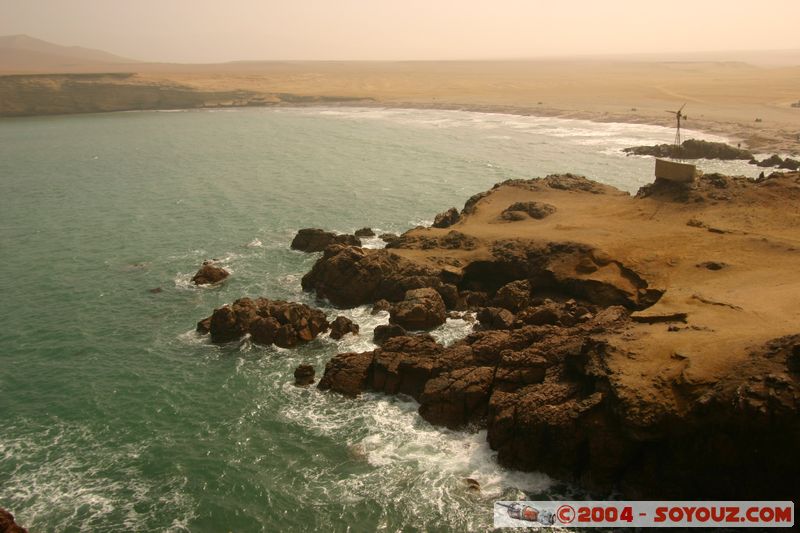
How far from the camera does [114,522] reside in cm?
1633

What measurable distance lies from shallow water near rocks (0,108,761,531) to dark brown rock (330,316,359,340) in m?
0.46

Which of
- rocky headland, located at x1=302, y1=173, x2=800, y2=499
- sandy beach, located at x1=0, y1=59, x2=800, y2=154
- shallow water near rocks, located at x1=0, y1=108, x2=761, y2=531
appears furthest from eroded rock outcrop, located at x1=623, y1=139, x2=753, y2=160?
rocky headland, located at x1=302, y1=173, x2=800, y2=499

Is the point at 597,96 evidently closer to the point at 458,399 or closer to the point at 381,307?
the point at 381,307

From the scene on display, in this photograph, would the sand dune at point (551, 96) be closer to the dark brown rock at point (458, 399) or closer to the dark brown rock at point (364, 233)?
the dark brown rock at point (364, 233)

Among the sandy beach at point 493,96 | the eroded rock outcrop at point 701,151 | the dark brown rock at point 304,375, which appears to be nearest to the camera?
the dark brown rock at point 304,375

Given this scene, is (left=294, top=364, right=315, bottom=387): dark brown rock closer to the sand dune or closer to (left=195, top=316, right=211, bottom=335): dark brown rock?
(left=195, top=316, right=211, bottom=335): dark brown rock

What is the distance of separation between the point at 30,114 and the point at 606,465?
370ft

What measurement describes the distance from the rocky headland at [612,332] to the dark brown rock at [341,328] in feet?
4.93

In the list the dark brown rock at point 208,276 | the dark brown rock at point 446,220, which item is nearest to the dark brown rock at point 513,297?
the dark brown rock at point 446,220

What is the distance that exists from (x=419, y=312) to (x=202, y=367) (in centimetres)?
873

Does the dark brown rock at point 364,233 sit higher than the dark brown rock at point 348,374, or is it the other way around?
the dark brown rock at point 364,233

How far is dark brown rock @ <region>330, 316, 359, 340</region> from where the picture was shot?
25562mm

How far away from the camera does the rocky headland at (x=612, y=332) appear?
15.3m

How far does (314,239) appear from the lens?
36.0 m
